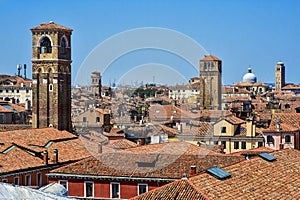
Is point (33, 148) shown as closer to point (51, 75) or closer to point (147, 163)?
point (147, 163)

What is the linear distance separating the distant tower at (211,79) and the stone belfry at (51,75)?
29278 mm

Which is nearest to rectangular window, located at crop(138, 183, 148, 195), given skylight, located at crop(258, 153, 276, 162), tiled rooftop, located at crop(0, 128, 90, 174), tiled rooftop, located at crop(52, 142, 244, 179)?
tiled rooftop, located at crop(52, 142, 244, 179)

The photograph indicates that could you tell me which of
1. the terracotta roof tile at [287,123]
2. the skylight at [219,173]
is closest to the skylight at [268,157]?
the skylight at [219,173]

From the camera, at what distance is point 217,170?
14336mm

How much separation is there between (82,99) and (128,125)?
22.6 m

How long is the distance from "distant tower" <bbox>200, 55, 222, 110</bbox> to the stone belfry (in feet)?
96.1

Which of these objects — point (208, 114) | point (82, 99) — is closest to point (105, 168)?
point (208, 114)

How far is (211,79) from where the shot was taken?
7775 cm

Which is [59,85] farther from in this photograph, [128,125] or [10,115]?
[10,115]

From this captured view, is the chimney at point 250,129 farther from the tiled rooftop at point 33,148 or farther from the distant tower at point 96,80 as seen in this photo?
the tiled rooftop at point 33,148

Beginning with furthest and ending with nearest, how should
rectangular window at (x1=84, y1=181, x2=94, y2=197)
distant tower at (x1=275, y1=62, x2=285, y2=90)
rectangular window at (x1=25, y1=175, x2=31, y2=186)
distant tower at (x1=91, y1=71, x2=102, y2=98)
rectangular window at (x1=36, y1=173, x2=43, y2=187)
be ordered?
distant tower at (x1=275, y1=62, x2=285, y2=90) → distant tower at (x1=91, y1=71, x2=102, y2=98) → rectangular window at (x1=36, y1=173, x2=43, y2=187) → rectangular window at (x1=25, y1=175, x2=31, y2=186) → rectangular window at (x1=84, y1=181, x2=94, y2=197)

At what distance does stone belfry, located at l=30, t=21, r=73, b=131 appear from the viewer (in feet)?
131

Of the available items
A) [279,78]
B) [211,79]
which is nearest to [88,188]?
[211,79]

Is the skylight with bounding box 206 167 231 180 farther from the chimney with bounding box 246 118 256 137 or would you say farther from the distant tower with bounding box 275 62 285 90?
the distant tower with bounding box 275 62 285 90
